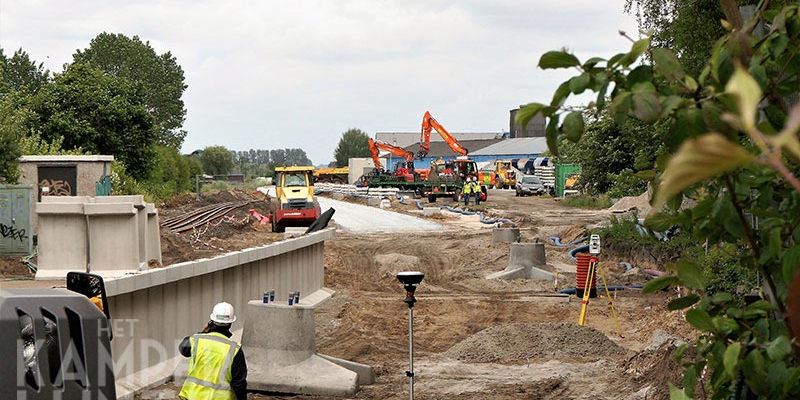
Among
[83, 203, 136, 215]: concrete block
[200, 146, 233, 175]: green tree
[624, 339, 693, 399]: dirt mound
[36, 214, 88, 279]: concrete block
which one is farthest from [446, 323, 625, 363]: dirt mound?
[200, 146, 233, 175]: green tree

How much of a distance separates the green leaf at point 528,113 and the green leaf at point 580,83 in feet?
0.39

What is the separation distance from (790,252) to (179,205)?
60.2 metres

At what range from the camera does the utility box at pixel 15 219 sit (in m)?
24.9

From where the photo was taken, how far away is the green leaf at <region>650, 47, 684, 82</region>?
3.72 metres

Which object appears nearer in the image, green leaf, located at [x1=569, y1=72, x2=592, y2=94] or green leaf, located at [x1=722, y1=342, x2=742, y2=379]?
green leaf, located at [x1=722, y1=342, x2=742, y2=379]

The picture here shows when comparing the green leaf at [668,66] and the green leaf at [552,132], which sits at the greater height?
the green leaf at [668,66]

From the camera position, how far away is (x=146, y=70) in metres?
121

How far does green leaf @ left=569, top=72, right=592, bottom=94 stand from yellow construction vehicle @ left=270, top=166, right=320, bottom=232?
37.2 meters

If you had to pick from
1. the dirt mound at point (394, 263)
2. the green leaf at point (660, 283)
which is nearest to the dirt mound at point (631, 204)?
the dirt mound at point (394, 263)

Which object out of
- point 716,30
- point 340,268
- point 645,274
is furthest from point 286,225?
point 716,30

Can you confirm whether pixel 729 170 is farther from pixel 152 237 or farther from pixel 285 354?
pixel 152 237

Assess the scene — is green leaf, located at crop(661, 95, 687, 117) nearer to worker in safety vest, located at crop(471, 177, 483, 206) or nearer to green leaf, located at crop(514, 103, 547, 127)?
green leaf, located at crop(514, 103, 547, 127)

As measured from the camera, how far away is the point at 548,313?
24578mm

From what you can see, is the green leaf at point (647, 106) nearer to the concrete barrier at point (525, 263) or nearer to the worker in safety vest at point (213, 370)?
the worker in safety vest at point (213, 370)
